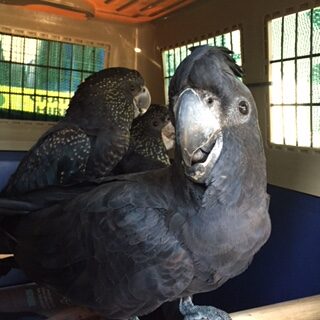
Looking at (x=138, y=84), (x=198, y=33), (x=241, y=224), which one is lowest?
(x=241, y=224)

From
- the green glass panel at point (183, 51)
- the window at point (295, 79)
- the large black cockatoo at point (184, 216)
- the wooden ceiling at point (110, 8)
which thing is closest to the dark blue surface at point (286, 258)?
the window at point (295, 79)

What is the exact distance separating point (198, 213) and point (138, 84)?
1.52ft

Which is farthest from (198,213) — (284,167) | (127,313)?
(284,167)

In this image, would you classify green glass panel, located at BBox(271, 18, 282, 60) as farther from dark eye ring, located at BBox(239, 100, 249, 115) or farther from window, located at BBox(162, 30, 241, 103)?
dark eye ring, located at BBox(239, 100, 249, 115)

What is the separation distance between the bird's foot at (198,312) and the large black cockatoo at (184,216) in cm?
15

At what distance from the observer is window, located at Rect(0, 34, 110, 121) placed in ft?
3.47

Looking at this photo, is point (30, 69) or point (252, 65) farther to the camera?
point (30, 69)

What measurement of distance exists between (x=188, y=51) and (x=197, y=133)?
0.49 meters

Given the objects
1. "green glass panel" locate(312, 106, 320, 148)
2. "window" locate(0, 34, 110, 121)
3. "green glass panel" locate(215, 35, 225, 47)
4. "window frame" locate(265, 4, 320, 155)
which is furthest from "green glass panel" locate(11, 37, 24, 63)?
"green glass panel" locate(312, 106, 320, 148)

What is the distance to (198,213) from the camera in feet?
1.97

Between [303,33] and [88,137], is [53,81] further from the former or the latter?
[303,33]

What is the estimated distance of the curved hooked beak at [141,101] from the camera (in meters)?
1.00

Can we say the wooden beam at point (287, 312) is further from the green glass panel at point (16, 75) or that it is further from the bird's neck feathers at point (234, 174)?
the green glass panel at point (16, 75)

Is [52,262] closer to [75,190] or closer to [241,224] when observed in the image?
[75,190]
